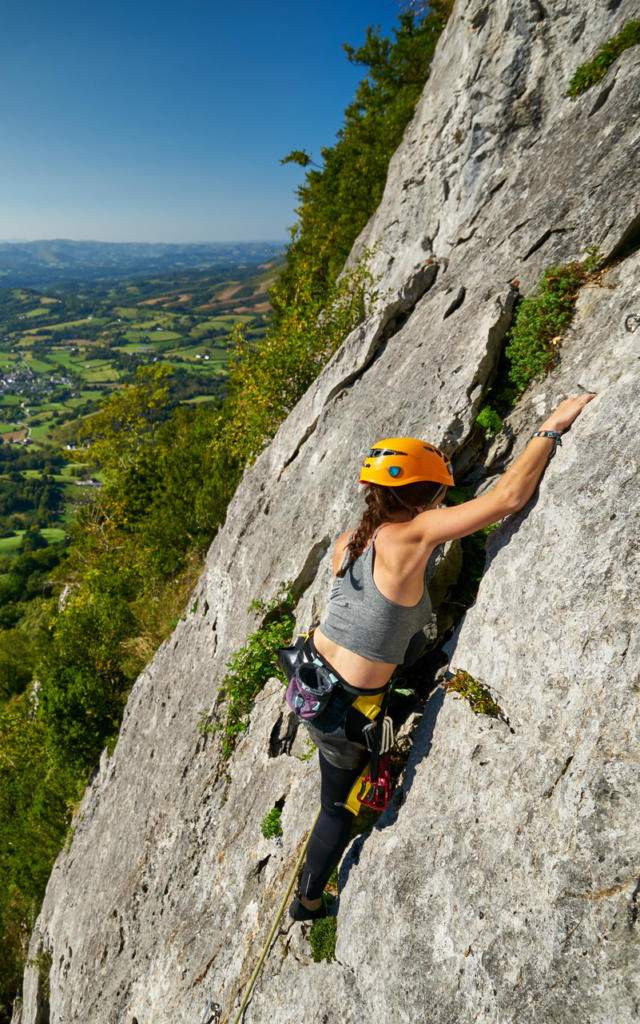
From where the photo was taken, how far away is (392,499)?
4.11 meters

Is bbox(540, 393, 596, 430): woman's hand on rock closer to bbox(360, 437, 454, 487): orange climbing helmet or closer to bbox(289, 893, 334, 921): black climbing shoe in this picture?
bbox(360, 437, 454, 487): orange climbing helmet

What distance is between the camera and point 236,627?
8.78 m

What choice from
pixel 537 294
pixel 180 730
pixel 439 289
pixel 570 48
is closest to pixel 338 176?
pixel 570 48

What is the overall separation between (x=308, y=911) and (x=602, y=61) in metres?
13.1

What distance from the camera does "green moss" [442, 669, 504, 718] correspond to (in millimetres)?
3951

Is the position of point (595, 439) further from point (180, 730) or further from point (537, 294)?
point (180, 730)

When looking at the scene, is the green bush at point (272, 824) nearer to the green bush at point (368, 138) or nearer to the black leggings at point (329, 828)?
the black leggings at point (329, 828)

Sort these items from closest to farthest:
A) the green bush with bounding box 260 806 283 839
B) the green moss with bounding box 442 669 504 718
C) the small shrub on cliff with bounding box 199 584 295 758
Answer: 1. the green moss with bounding box 442 669 504 718
2. the green bush with bounding box 260 806 283 839
3. the small shrub on cliff with bounding box 199 584 295 758

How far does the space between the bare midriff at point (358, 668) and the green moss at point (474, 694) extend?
2.10 feet

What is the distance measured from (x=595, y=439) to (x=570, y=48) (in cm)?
945

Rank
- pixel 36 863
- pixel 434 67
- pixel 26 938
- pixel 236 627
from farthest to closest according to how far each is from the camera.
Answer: pixel 26 938
pixel 36 863
pixel 434 67
pixel 236 627

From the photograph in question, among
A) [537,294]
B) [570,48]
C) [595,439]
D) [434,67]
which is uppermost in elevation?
[434,67]

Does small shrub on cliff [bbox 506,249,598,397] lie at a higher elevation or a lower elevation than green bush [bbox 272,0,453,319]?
lower

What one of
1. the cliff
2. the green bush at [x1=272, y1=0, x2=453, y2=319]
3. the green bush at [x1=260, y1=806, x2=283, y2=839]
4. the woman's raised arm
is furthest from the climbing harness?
the green bush at [x1=272, y1=0, x2=453, y2=319]
